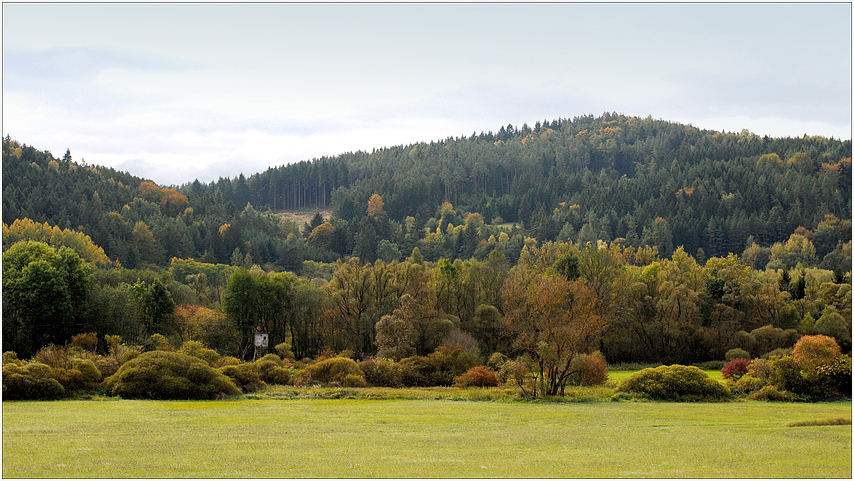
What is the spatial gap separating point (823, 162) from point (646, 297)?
11280cm

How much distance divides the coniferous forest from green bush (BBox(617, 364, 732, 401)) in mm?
4201

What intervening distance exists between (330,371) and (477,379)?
961cm

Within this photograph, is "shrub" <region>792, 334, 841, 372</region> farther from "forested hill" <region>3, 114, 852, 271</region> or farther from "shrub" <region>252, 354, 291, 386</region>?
"forested hill" <region>3, 114, 852, 271</region>

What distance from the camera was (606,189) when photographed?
17275cm

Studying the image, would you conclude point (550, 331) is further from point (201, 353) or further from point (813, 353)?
point (201, 353)

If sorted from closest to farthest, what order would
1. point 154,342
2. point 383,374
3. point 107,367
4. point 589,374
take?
point 107,367 → point 589,374 → point 383,374 → point 154,342

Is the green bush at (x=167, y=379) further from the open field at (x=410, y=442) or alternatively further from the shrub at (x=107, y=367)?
the shrub at (x=107, y=367)

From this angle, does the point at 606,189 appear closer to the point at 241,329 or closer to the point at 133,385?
the point at 241,329

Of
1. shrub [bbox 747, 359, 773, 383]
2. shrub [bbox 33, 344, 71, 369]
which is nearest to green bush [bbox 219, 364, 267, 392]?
shrub [bbox 33, 344, 71, 369]

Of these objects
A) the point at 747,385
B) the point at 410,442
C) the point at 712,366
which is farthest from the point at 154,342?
the point at 712,366

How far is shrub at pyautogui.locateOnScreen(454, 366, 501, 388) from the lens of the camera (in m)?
46.7

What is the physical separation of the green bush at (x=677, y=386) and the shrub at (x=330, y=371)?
56.3 feet

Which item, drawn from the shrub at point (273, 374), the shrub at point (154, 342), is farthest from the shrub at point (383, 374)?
the shrub at point (154, 342)

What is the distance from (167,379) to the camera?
3709cm
